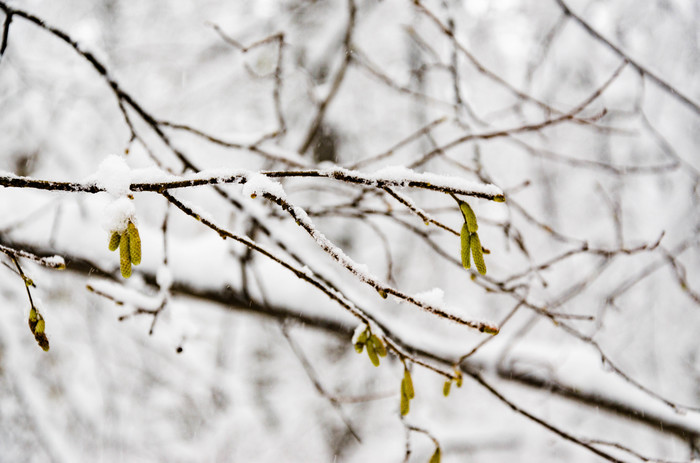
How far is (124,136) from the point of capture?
302 cm

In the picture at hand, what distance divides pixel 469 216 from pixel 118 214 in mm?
365

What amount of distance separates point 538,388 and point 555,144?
3222 mm

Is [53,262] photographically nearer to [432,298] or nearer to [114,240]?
[114,240]

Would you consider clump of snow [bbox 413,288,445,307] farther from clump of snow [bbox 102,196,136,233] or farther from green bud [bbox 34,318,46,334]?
green bud [bbox 34,318,46,334]

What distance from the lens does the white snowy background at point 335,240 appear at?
1.77 metres

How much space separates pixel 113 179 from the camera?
452 mm

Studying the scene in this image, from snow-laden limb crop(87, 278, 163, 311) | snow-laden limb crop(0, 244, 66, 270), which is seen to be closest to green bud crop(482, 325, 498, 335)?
snow-laden limb crop(0, 244, 66, 270)

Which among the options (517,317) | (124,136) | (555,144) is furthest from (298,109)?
(517,317)

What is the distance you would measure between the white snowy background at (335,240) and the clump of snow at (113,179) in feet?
2.52

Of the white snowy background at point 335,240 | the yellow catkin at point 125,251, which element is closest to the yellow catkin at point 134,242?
the yellow catkin at point 125,251

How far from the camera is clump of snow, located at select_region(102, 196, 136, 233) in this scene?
0.45 m

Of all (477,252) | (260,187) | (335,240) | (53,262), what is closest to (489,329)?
(477,252)

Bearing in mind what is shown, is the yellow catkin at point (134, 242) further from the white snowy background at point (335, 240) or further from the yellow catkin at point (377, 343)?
the white snowy background at point (335, 240)

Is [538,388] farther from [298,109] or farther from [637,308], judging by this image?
[298,109]
